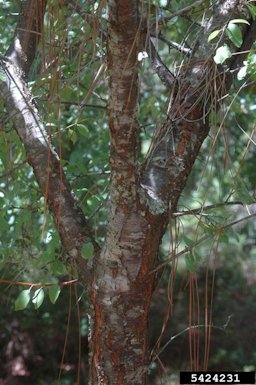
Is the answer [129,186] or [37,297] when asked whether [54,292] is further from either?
[129,186]

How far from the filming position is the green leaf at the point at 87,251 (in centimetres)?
152

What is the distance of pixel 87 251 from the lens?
1.52m

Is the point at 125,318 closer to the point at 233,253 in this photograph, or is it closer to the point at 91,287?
the point at 91,287

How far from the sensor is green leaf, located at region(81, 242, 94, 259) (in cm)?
152

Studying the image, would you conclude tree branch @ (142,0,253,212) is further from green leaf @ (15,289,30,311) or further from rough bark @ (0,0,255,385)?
green leaf @ (15,289,30,311)

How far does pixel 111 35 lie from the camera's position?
4.64ft

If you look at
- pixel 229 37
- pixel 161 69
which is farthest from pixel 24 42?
pixel 229 37

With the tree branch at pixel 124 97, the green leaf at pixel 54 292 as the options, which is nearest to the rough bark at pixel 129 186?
the tree branch at pixel 124 97

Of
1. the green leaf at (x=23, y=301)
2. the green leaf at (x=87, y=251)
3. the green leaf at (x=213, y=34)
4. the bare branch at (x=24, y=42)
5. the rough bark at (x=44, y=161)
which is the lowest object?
the green leaf at (x=23, y=301)

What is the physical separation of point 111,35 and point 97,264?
19.8 inches

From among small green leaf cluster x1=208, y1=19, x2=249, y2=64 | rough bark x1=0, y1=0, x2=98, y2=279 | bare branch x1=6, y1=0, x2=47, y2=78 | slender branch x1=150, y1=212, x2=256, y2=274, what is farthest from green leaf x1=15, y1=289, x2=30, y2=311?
small green leaf cluster x1=208, y1=19, x2=249, y2=64

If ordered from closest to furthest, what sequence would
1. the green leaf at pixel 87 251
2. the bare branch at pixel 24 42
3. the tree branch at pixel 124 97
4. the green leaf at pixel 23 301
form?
the tree branch at pixel 124 97 < the green leaf at pixel 87 251 < the green leaf at pixel 23 301 < the bare branch at pixel 24 42

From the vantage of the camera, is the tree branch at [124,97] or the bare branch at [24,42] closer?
the tree branch at [124,97]

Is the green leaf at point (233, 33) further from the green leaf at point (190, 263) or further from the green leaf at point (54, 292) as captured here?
the green leaf at point (54, 292)
